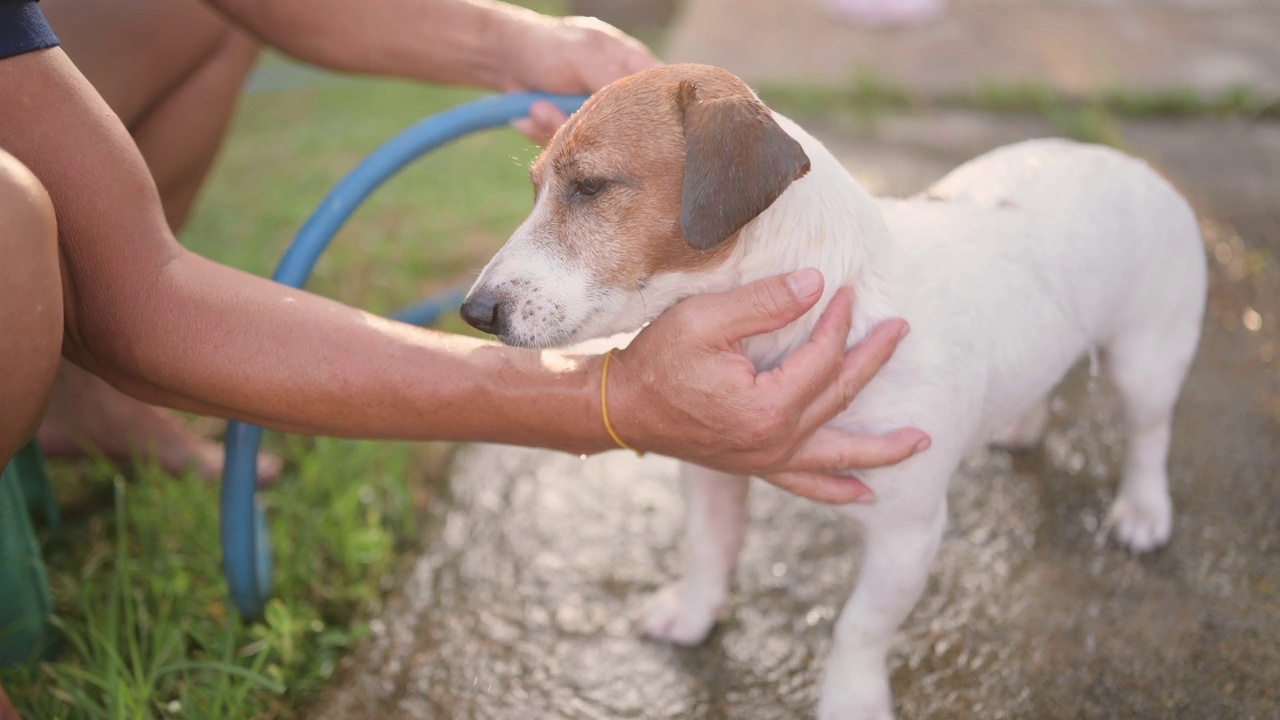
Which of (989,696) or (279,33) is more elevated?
(279,33)

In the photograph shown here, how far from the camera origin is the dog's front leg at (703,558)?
2.42 metres

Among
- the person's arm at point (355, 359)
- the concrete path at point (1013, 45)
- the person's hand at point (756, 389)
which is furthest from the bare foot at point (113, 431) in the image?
the concrete path at point (1013, 45)

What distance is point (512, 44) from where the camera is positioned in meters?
2.73

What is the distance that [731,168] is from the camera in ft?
5.67

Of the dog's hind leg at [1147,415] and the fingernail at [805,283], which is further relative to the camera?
the dog's hind leg at [1147,415]

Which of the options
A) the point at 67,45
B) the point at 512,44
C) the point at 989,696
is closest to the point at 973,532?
the point at 989,696

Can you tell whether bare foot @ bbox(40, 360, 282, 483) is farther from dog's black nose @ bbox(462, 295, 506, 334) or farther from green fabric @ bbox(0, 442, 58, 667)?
dog's black nose @ bbox(462, 295, 506, 334)

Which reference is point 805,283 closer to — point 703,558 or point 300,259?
point 703,558

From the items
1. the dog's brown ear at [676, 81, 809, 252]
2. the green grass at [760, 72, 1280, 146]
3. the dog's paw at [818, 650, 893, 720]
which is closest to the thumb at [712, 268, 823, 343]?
the dog's brown ear at [676, 81, 809, 252]

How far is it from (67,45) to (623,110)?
5.15 feet

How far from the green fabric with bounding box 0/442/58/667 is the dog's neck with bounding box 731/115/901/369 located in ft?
5.26

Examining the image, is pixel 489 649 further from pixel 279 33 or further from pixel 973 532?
pixel 279 33

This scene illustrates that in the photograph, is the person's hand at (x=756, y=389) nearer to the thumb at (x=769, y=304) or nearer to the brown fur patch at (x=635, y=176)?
the thumb at (x=769, y=304)

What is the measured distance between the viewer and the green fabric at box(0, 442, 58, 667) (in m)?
2.25
